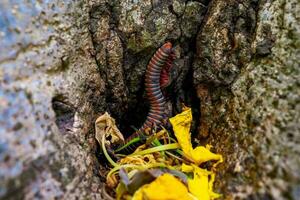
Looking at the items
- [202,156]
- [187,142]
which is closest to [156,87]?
[187,142]

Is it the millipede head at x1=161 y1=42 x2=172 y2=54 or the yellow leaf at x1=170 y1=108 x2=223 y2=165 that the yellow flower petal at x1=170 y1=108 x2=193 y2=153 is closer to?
the yellow leaf at x1=170 y1=108 x2=223 y2=165

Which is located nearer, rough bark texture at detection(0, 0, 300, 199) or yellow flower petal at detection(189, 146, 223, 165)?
rough bark texture at detection(0, 0, 300, 199)

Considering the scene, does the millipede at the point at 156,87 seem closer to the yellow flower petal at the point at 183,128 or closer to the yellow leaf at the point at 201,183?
the yellow flower petal at the point at 183,128

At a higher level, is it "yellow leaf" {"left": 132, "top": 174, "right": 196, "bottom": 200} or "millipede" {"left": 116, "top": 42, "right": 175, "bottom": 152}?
"millipede" {"left": 116, "top": 42, "right": 175, "bottom": 152}

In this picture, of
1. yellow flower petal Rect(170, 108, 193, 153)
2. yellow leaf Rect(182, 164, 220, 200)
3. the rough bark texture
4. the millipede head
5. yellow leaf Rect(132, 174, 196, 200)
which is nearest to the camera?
the rough bark texture

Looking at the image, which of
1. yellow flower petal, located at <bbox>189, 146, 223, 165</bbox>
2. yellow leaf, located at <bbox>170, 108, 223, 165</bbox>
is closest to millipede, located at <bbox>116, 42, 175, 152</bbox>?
yellow leaf, located at <bbox>170, 108, 223, 165</bbox>

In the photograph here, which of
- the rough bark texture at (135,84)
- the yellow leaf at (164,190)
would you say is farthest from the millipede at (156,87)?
the yellow leaf at (164,190)

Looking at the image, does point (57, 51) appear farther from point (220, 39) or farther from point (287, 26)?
point (287, 26)
